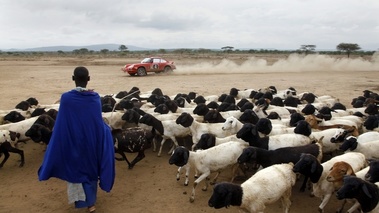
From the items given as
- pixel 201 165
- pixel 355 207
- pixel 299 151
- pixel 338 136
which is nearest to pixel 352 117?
pixel 338 136

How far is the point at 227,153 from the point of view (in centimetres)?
654

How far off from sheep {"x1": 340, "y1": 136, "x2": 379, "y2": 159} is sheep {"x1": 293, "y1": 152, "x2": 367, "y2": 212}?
16.1 inches

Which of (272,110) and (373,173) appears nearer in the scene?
(373,173)

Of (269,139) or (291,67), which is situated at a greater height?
(269,139)

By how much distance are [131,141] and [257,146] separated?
2.84 metres

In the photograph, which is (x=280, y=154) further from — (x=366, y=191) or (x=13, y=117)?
(x=13, y=117)

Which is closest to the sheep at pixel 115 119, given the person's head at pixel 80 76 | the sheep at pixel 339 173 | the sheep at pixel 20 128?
the sheep at pixel 20 128

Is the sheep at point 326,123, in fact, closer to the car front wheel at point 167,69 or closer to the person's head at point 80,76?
the person's head at point 80,76

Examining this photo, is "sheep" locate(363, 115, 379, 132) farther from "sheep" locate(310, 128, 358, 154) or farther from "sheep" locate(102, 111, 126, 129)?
"sheep" locate(102, 111, 126, 129)

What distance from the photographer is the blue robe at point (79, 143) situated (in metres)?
5.02

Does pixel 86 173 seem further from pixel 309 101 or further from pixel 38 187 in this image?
pixel 309 101

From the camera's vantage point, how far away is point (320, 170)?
550 centimetres

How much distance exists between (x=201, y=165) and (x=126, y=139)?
2.02 metres

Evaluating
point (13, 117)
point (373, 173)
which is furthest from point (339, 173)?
point (13, 117)
